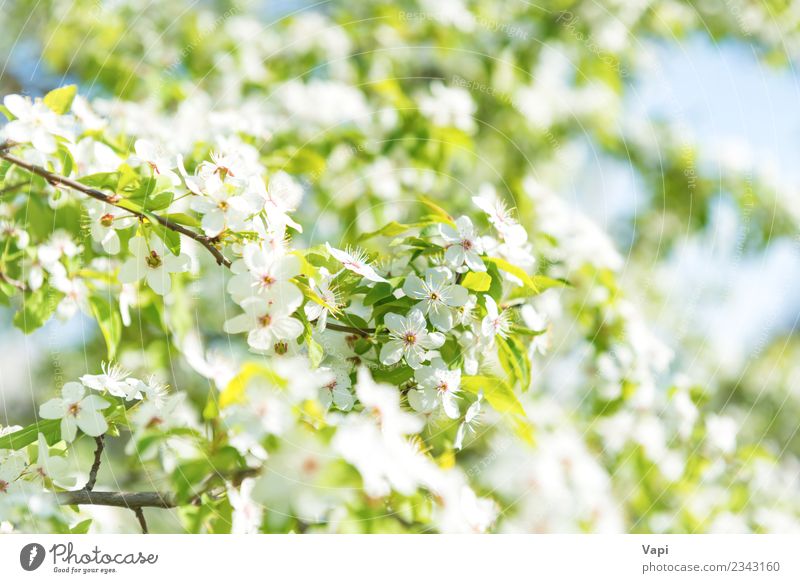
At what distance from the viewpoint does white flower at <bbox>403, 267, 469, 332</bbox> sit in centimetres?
72

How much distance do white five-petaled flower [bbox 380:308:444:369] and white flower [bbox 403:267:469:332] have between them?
0.01m

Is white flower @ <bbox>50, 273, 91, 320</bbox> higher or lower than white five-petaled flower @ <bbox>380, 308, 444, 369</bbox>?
lower

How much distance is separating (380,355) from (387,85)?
42.8 inches

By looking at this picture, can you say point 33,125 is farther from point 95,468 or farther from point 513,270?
point 513,270

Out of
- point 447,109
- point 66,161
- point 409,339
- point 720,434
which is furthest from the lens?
point 447,109

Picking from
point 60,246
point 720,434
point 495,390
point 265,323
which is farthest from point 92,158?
point 720,434

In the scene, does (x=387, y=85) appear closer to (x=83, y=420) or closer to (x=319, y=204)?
(x=319, y=204)

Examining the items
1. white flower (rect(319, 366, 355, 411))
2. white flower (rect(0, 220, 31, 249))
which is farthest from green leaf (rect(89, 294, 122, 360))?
white flower (rect(319, 366, 355, 411))

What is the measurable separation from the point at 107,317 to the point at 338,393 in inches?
16.1

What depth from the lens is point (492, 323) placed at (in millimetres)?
748

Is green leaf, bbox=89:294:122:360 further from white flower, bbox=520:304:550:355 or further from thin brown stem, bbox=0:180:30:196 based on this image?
white flower, bbox=520:304:550:355

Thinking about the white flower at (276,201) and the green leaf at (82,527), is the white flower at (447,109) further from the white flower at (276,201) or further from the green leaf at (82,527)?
the green leaf at (82,527)

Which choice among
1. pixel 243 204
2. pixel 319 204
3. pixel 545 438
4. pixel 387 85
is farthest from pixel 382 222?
pixel 243 204

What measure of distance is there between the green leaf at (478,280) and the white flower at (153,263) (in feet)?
1.02
